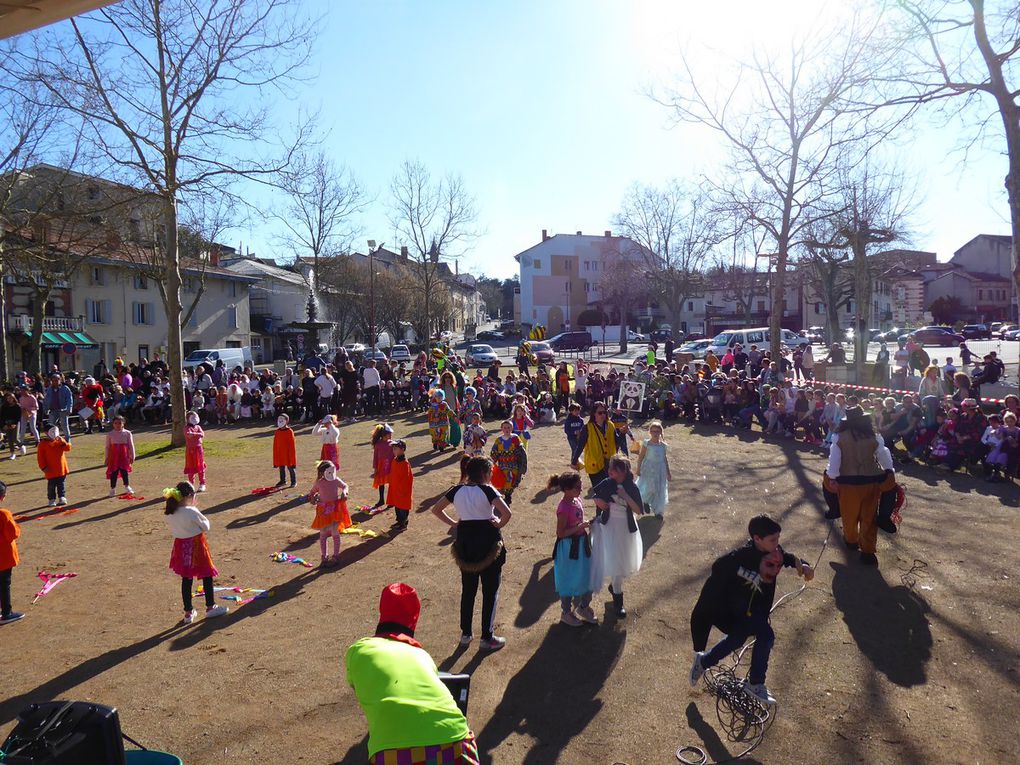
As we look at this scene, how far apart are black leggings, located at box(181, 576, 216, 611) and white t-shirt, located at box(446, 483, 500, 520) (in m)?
2.83

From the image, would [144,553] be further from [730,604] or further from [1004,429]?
[1004,429]

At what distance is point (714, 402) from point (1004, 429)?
7.91m

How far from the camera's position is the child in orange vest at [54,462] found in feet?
37.2

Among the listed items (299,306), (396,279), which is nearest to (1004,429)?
(396,279)

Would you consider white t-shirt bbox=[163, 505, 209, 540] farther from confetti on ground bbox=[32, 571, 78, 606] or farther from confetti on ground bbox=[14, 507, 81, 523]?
confetti on ground bbox=[14, 507, 81, 523]

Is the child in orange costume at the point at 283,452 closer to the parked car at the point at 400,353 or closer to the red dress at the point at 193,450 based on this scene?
the red dress at the point at 193,450

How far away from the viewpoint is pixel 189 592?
682 centimetres

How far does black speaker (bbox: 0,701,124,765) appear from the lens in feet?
8.96

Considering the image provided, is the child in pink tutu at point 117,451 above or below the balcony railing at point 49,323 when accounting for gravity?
below

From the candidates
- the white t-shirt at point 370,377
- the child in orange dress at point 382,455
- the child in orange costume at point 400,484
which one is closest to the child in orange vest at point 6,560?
the child in orange costume at point 400,484

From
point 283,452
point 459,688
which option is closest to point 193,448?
point 283,452

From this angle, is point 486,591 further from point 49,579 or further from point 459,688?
point 49,579

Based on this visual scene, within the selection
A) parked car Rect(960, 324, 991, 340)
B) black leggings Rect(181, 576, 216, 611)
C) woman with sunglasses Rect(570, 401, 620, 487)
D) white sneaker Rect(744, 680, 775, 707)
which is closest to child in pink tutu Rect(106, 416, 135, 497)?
black leggings Rect(181, 576, 216, 611)

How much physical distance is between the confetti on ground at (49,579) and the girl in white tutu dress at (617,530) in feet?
19.8
